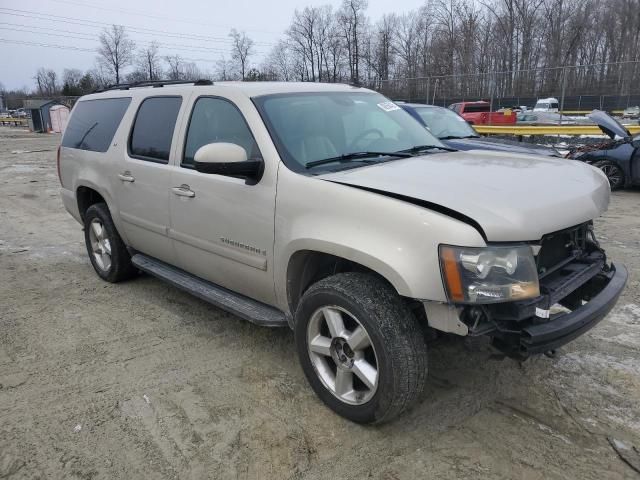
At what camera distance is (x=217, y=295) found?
3604mm

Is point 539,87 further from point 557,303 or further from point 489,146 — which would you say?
point 557,303

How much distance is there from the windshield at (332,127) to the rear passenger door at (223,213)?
0.52ft

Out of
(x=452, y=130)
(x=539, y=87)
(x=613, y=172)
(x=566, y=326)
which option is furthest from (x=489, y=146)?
(x=539, y=87)

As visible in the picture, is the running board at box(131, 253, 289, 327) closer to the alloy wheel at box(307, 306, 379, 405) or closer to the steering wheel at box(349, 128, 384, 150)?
the alloy wheel at box(307, 306, 379, 405)

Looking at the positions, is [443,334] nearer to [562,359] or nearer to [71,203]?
[562,359]

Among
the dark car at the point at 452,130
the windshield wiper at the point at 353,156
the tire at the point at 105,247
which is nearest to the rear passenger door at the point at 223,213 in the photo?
the windshield wiper at the point at 353,156

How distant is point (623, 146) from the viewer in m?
9.74

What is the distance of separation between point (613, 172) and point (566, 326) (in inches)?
352

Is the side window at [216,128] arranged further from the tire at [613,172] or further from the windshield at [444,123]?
the tire at [613,172]

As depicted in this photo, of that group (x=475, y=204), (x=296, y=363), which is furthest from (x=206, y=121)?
(x=475, y=204)

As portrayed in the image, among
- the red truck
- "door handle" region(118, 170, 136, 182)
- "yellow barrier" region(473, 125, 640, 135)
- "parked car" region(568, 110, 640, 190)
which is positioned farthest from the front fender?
the red truck

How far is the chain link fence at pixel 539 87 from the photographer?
21406mm

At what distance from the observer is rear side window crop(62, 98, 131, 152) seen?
4727mm

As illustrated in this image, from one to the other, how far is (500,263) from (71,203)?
479 cm
